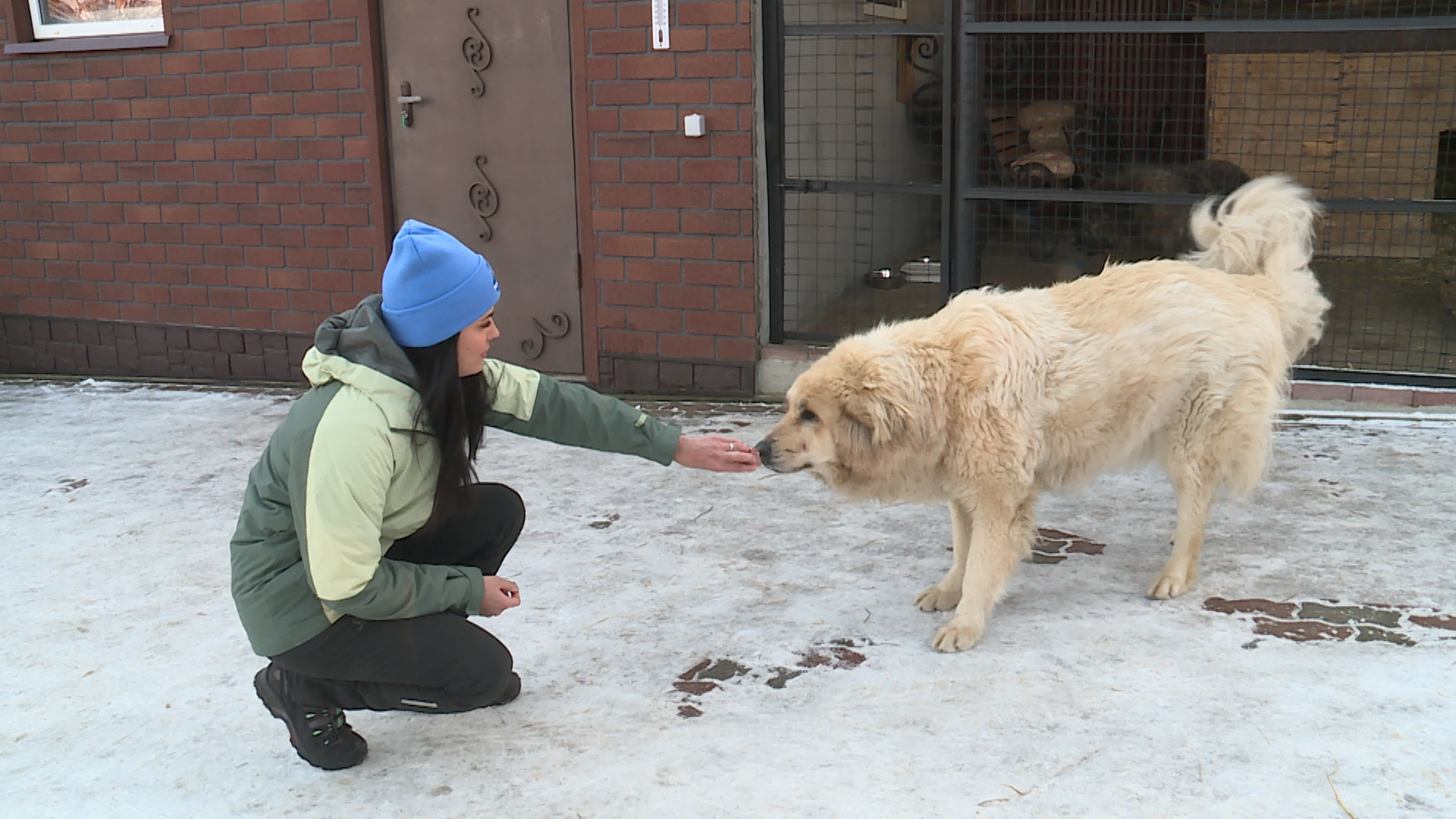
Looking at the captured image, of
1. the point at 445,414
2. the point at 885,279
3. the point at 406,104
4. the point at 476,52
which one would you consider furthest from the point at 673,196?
the point at 445,414

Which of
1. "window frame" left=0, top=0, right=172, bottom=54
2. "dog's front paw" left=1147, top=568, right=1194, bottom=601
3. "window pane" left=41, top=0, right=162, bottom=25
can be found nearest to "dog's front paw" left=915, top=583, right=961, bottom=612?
"dog's front paw" left=1147, top=568, right=1194, bottom=601

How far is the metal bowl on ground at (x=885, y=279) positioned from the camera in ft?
25.2

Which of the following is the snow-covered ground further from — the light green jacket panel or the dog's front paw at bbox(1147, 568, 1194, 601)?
the light green jacket panel

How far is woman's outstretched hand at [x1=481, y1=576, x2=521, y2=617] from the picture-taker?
2717mm

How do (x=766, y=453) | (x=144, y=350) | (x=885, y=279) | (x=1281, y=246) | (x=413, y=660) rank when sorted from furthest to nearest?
Answer: (x=885, y=279) < (x=144, y=350) < (x=1281, y=246) < (x=766, y=453) < (x=413, y=660)

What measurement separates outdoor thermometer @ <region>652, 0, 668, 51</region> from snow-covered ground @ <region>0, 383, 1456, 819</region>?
247 centimetres

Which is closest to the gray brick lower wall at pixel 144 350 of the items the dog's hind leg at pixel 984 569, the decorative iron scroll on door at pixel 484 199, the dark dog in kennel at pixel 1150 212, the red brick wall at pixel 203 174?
the red brick wall at pixel 203 174

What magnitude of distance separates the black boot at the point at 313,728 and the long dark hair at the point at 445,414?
0.53 metres

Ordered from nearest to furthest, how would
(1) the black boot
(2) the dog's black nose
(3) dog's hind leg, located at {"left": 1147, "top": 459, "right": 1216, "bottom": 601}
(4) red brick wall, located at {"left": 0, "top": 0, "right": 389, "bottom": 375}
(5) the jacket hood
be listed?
(5) the jacket hood, (1) the black boot, (2) the dog's black nose, (3) dog's hind leg, located at {"left": 1147, "top": 459, "right": 1216, "bottom": 601}, (4) red brick wall, located at {"left": 0, "top": 0, "right": 389, "bottom": 375}

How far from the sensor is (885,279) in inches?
305

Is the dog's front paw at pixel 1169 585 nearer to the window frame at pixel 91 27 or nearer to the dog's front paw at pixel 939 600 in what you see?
the dog's front paw at pixel 939 600

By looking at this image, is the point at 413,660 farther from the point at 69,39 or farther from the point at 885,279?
the point at 69,39

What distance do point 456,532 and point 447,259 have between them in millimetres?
807

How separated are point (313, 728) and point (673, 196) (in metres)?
4.02
